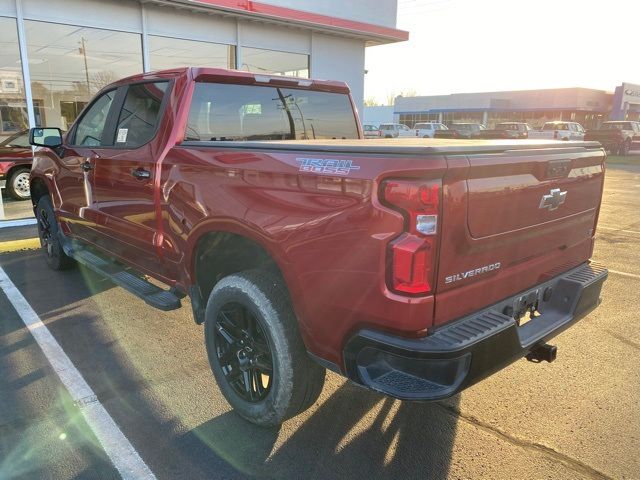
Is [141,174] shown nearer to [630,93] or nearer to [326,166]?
[326,166]

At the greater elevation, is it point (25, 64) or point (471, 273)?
point (25, 64)

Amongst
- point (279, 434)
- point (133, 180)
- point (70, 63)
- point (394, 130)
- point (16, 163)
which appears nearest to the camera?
point (279, 434)

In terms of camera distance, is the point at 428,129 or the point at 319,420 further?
the point at 428,129

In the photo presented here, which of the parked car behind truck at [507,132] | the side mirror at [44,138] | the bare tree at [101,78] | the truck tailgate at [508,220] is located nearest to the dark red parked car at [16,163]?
the bare tree at [101,78]

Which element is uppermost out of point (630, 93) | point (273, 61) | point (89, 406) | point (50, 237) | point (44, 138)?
point (630, 93)

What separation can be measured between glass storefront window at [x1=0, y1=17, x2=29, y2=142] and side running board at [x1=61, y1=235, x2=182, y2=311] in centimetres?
737

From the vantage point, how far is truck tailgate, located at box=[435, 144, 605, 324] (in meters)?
2.06

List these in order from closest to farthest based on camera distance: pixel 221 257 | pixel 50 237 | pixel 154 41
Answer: pixel 221 257 < pixel 50 237 < pixel 154 41

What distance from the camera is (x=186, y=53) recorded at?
12672mm

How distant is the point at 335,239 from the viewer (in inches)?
84.8

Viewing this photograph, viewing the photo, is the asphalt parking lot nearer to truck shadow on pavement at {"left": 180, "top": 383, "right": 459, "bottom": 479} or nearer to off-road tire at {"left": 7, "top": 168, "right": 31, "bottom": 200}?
truck shadow on pavement at {"left": 180, "top": 383, "right": 459, "bottom": 479}

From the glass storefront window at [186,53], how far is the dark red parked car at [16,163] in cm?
353

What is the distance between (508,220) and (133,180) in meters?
2.65

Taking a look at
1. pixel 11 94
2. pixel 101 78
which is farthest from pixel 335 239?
pixel 101 78
